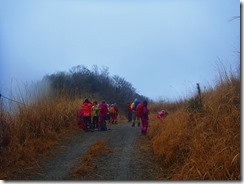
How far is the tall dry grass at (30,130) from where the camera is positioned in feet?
18.8

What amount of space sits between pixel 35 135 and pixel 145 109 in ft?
9.54

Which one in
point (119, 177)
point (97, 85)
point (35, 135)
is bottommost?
point (119, 177)

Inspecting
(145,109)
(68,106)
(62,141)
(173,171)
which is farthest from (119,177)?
(68,106)

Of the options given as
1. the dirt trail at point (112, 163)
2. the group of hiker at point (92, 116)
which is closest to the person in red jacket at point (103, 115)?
the group of hiker at point (92, 116)

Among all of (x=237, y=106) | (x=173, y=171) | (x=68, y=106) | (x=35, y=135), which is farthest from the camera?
(x=68, y=106)

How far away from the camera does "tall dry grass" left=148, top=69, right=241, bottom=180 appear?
167 inches

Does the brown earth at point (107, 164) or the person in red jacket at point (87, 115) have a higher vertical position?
the person in red jacket at point (87, 115)

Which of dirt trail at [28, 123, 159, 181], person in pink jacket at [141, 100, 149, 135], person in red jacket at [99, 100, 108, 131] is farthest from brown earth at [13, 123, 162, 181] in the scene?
person in red jacket at [99, 100, 108, 131]

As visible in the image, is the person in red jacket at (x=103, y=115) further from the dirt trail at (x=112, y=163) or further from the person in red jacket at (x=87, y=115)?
the dirt trail at (x=112, y=163)

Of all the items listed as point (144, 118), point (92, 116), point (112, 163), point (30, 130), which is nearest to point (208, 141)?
point (112, 163)

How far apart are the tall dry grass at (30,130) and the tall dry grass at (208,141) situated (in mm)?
2147

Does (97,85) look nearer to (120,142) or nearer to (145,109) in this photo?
(145,109)

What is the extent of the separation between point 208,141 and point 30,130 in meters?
4.02

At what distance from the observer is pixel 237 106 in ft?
17.3
